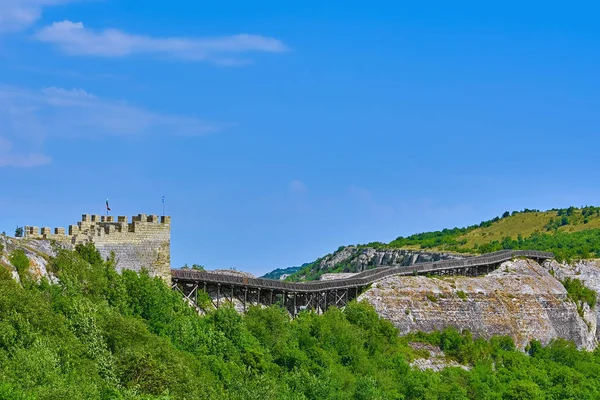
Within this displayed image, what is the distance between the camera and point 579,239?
11638 centimetres

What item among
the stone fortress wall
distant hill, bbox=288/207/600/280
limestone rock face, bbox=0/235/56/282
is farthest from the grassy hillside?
limestone rock face, bbox=0/235/56/282

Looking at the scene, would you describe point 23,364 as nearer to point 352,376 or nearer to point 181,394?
point 181,394

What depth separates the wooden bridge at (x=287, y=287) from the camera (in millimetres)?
63906

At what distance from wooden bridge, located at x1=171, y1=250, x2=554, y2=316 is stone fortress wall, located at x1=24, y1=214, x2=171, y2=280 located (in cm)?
305

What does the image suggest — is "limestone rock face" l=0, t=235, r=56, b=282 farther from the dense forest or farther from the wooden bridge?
the wooden bridge

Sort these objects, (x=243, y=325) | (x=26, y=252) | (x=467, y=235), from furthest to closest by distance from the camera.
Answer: (x=467, y=235), (x=243, y=325), (x=26, y=252)

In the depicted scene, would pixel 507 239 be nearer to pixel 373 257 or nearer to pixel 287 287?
pixel 373 257

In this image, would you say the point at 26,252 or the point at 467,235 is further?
the point at 467,235

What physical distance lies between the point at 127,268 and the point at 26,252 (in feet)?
24.8

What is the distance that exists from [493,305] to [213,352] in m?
29.9

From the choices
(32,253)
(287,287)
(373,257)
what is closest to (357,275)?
(287,287)

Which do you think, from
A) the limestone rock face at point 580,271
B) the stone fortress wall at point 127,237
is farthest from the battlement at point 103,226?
the limestone rock face at point 580,271

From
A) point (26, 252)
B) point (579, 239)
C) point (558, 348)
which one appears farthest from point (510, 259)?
point (26, 252)

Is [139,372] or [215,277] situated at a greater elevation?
[215,277]
